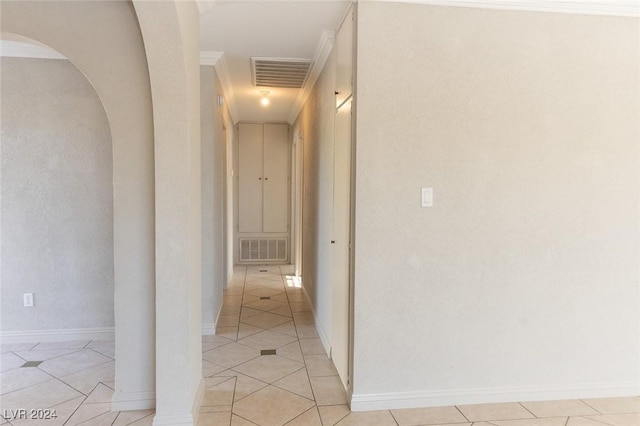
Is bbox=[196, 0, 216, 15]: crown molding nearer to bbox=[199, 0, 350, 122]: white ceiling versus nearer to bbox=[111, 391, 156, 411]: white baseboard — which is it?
bbox=[199, 0, 350, 122]: white ceiling

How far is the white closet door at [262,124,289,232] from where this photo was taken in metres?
6.94

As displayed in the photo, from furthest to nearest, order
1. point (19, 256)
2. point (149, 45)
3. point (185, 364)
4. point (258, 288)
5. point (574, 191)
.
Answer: point (258, 288) → point (19, 256) → point (574, 191) → point (185, 364) → point (149, 45)

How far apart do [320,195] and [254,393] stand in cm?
175

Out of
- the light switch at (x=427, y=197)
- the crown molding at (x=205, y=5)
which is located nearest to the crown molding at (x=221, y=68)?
the crown molding at (x=205, y=5)

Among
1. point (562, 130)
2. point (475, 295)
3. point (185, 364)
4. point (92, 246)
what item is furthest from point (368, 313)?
point (92, 246)

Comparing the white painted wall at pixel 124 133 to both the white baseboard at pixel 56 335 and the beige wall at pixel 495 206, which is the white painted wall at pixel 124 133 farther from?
the white baseboard at pixel 56 335

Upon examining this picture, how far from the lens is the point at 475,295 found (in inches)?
94.8

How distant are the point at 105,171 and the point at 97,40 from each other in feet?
4.67

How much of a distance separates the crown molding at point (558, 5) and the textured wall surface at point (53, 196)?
2606mm

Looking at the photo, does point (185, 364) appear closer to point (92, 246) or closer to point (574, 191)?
point (92, 246)

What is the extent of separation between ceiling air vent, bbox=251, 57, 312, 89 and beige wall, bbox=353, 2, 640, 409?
1446 mm

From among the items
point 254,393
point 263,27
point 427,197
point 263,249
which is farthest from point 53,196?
point 263,249

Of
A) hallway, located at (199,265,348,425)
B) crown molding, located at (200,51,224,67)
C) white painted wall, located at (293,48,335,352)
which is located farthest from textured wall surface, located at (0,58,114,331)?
white painted wall, located at (293,48,335,352)

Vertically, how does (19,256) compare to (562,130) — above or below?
below
